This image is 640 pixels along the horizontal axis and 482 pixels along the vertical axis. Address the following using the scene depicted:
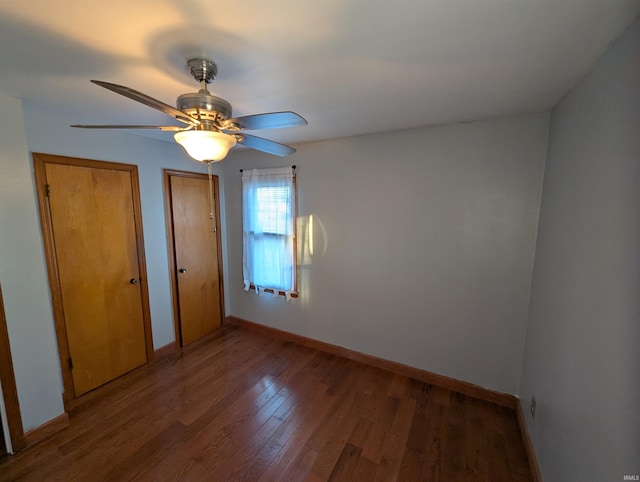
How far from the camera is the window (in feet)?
9.93

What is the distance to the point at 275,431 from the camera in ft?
6.48

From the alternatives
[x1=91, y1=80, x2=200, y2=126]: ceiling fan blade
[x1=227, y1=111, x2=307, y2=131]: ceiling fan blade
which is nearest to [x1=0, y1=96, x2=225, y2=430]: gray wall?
[x1=91, y1=80, x2=200, y2=126]: ceiling fan blade

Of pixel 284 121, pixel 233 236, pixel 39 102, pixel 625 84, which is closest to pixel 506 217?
pixel 625 84

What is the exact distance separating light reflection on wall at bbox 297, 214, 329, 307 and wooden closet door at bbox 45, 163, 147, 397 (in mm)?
1632

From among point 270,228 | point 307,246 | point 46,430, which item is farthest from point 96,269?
point 307,246

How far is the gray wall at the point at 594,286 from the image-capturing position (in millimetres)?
910

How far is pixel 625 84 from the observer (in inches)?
40.0

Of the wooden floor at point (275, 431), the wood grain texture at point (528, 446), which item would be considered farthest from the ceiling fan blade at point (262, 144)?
the wood grain texture at point (528, 446)

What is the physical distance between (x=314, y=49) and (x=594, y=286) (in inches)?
61.1

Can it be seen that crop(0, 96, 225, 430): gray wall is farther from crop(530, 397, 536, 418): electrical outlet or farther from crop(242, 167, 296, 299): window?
crop(530, 397, 536, 418): electrical outlet

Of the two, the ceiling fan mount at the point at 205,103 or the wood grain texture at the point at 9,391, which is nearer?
the ceiling fan mount at the point at 205,103

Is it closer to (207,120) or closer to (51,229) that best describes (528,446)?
(207,120)

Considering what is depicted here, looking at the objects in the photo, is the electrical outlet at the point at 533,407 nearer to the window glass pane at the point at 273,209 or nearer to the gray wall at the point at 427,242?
the gray wall at the point at 427,242

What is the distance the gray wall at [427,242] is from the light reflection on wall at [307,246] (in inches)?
0.5
